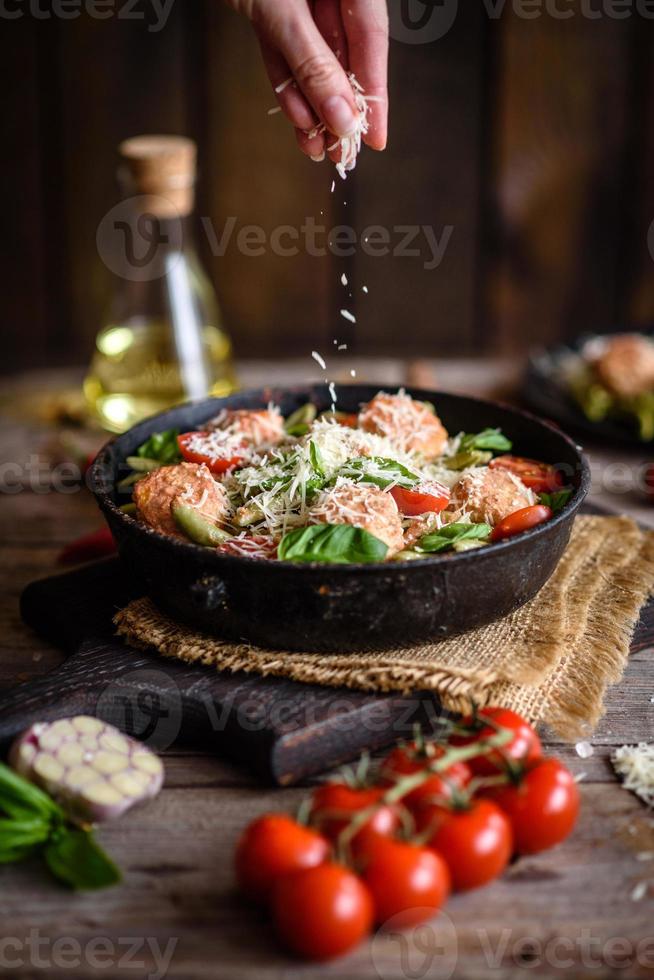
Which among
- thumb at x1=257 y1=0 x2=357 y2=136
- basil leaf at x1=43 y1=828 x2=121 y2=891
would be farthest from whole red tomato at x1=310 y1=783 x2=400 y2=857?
thumb at x1=257 y1=0 x2=357 y2=136

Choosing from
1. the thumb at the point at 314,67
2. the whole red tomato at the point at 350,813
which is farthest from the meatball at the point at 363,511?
the thumb at the point at 314,67

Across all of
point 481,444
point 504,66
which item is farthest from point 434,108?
point 481,444

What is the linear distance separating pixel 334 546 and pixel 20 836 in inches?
33.5

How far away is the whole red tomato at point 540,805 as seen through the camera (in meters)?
1.90

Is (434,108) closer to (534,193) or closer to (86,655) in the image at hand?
(534,193)

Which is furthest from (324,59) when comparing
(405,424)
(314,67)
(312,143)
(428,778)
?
(428,778)

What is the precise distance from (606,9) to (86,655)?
482cm

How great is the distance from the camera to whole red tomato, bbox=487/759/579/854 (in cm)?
190

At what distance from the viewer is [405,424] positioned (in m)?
2.92

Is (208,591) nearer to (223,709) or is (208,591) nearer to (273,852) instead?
(223,709)

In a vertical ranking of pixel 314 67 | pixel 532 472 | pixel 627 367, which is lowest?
pixel 627 367

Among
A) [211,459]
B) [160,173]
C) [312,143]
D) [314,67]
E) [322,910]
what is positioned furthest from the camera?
[160,173]

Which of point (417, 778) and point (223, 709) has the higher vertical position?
point (417, 778)

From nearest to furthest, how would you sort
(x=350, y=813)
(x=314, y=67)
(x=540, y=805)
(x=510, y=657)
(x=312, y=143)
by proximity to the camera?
(x=350, y=813) < (x=540, y=805) < (x=510, y=657) < (x=314, y=67) < (x=312, y=143)
